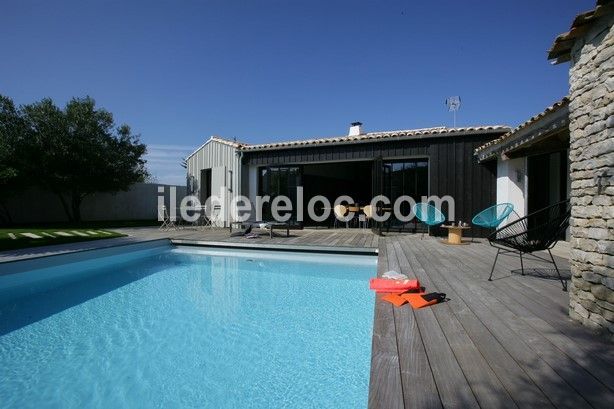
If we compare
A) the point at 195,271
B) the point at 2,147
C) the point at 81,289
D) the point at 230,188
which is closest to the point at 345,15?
the point at 230,188

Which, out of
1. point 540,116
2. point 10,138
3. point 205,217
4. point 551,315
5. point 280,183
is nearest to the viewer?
point 551,315

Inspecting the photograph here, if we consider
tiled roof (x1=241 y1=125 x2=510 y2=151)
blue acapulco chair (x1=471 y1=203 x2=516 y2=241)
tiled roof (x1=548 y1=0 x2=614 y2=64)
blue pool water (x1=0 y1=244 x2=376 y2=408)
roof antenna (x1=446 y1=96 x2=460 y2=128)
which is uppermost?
roof antenna (x1=446 y1=96 x2=460 y2=128)

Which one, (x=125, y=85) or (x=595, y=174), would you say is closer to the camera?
(x=595, y=174)

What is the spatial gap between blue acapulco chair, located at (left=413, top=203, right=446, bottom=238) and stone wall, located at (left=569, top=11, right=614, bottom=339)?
5321 mm

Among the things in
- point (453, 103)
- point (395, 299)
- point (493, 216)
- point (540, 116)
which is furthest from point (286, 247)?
point (453, 103)

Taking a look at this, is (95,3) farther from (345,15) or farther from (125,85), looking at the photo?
(345,15)

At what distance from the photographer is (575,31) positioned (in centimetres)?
246

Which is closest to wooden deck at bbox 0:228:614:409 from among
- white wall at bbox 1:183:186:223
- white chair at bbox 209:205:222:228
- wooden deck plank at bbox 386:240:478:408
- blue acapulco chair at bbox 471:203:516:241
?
wooden deck plank at bbox 386:240:478:408

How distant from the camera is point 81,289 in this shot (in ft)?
18.0

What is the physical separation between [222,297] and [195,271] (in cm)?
200

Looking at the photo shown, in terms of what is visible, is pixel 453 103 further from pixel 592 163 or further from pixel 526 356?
pixel 526 356

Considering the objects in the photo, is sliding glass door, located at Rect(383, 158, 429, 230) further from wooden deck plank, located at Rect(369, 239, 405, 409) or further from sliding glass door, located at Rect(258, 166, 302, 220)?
wooden deck plank, located at Rect(369, 239, 405, 409)

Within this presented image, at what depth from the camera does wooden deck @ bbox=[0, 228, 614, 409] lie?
5.12ft

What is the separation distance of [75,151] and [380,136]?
1187cm
